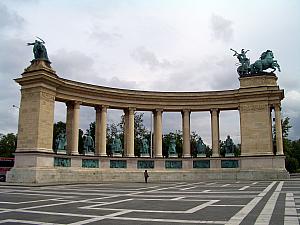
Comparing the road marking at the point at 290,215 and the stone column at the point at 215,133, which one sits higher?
the stone column at the point at 215,133

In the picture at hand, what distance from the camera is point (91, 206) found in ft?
54.7

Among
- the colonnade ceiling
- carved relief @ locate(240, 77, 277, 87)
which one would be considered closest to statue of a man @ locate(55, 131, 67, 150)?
the colonnade ceiling

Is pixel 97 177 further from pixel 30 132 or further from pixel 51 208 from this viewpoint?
pixel 51 208

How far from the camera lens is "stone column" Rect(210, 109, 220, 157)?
50188mm

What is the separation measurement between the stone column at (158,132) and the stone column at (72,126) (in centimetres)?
1179

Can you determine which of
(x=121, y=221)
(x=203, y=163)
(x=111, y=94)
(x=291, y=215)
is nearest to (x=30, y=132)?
(x=111, y=94)

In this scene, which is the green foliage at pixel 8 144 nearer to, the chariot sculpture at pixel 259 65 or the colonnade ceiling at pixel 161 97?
the colonnade ceiling at pixel 161 97

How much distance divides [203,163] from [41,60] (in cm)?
2616

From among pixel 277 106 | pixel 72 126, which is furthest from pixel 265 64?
pixel 72 126

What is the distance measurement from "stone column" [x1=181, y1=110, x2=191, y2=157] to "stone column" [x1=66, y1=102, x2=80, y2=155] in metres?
15.8

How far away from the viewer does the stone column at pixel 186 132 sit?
168ft

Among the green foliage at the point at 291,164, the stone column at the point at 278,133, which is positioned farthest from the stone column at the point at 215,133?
the green foliage at the point at 291,164

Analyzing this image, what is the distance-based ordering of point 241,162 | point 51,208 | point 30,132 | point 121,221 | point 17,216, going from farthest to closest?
point 241,162 < point 30,132 < point 51,208 < point 17,216 < point 121,221

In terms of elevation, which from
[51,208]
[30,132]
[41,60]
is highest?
[41,60]
